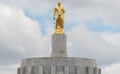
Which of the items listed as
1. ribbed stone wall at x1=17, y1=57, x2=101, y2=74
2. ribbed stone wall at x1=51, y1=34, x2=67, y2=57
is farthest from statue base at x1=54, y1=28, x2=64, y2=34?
ribbed stone wall at x1=17, y1=57, x2=101, y2=74

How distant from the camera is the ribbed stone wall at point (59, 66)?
50.9 meters

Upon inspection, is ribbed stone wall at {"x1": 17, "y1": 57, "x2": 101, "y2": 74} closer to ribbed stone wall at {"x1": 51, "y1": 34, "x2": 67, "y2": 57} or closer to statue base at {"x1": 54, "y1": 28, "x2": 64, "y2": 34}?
ribbed stone wall at {"x1": 51, "y1": 34, "x2": 67, "y2": 57}

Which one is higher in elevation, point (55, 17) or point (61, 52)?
point (55, 17)

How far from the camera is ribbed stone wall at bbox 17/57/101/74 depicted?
167 feet

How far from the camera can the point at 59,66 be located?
Answer: 167 feet

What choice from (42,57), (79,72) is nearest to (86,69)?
(79,72)

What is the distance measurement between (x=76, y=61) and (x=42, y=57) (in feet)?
11.5

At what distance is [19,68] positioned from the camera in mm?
53312

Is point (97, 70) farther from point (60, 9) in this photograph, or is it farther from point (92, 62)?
point (60, 9)

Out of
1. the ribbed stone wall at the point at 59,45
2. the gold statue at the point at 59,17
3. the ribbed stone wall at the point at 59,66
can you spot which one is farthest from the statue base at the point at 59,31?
the ribbed stone wall at the point at 59,66

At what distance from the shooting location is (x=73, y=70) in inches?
2009

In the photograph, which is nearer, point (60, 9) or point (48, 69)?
point (48, 69)

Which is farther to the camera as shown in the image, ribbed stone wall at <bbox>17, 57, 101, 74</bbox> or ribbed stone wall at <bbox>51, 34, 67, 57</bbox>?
ribbed stone wall at <bbox>51, 34, 67, 57</bbox>

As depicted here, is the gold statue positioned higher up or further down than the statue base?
higher up
